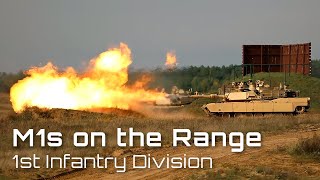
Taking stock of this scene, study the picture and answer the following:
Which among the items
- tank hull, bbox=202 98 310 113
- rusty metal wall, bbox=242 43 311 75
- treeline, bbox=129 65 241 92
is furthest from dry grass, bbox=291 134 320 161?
rusty metal wall, bbox=242 43 311 75

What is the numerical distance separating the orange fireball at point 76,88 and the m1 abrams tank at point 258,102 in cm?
763

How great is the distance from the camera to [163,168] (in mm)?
16453

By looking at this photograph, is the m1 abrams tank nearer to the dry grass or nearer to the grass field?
the grass field

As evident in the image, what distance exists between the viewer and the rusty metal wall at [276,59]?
56.4 meters

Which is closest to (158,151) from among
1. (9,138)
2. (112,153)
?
(112,153)

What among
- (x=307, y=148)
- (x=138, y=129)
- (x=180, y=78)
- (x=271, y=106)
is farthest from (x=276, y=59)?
(x=307, y=148)

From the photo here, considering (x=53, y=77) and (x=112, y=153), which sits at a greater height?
(x=53, y=77)

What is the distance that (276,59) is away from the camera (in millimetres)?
58844

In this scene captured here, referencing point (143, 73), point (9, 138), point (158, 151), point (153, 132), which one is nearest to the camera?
point (158, 151)

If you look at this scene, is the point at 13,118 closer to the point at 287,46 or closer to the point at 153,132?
the point at 153,132

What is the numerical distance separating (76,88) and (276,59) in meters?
26.7

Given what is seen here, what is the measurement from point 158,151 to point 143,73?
23.3 metres

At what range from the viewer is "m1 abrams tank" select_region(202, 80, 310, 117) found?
38.2 m

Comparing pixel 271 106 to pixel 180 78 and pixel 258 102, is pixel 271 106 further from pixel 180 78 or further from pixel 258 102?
pixel 180 78
